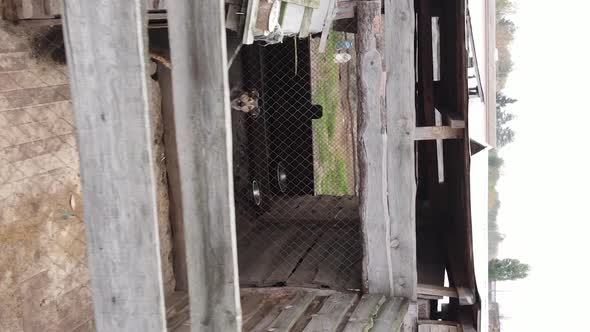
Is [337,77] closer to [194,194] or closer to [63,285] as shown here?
[63,285]

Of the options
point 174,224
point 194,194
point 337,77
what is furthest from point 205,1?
point 337,77

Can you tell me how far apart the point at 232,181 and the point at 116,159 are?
1.27 feet

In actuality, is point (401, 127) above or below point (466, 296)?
above

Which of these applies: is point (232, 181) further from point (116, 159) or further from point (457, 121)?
point (457, 121)

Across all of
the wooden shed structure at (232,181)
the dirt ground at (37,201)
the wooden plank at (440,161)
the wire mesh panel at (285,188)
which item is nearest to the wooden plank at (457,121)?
the wooden shed structure at (232,181)

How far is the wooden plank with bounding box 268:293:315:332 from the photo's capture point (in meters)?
4.08

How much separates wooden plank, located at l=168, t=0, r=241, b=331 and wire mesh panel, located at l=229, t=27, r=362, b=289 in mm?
2907

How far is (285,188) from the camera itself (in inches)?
316

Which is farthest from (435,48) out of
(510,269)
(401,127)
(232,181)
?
(510,269)

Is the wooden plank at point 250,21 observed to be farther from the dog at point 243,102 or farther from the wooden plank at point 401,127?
the dog at point 243,102

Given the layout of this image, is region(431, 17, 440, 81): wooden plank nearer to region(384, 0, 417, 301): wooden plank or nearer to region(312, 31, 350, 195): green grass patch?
region(384, 0, 417, 301): wooden plank

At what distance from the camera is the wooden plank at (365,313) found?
4094 mm

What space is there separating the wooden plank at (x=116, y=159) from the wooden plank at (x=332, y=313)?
2.25 meters

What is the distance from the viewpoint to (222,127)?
1.93m
